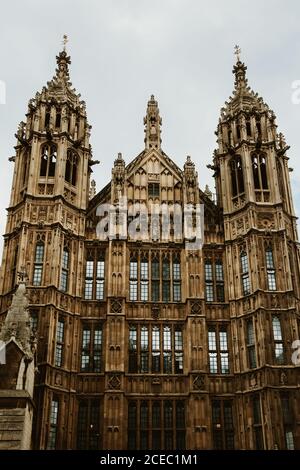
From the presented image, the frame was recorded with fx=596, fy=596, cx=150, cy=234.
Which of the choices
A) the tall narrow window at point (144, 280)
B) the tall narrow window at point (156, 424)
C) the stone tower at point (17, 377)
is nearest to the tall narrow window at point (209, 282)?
the tall narrow window at point (144, 280)

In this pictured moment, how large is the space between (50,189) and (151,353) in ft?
41.0

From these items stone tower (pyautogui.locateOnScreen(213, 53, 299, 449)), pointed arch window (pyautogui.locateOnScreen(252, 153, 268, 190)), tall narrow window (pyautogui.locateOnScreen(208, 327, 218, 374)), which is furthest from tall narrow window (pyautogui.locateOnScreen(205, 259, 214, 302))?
pointed arch window (pyautogui.locateOnScreen(252, 153, 268, 190))

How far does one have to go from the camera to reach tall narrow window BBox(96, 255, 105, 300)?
3668cm

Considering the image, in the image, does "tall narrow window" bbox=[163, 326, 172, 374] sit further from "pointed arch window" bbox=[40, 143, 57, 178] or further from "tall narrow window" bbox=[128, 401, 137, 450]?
"pointed arch window" bbox=[40, 143, 57, 178]

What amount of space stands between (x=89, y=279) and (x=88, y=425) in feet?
29.1

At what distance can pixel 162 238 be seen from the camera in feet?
127

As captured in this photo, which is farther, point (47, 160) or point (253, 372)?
point (47, 160)

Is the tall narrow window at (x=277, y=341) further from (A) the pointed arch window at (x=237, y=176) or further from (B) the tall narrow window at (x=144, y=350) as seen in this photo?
(A) the pointed arch window at (x=237, y=176)

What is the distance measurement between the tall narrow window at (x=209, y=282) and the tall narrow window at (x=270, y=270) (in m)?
3.61

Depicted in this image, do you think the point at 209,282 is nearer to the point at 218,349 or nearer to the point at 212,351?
the point at 218,349

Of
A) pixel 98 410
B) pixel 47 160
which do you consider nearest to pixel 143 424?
pixel 98 410

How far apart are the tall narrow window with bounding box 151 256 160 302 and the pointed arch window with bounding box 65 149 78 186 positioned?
310 inches

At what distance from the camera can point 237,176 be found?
40.9m

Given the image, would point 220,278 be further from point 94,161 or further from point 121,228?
point 94,161
